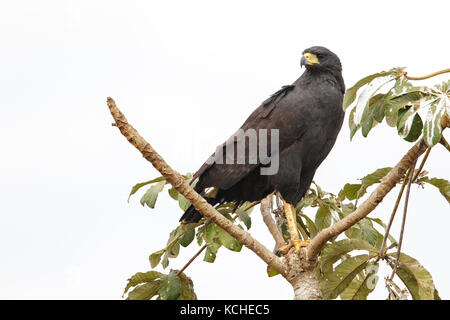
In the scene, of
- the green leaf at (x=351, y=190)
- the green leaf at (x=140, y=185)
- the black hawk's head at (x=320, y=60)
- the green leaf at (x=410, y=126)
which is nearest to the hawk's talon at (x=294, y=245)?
the green leaf at (x=351, y=190)

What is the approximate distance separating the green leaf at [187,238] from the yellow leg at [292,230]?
0.70m

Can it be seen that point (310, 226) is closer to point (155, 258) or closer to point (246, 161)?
point (246, 161)

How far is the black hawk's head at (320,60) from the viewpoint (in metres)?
5.51

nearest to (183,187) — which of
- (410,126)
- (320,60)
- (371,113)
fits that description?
(371,113)

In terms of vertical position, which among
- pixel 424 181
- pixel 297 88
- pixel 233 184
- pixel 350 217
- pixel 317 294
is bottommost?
pixel 317 294

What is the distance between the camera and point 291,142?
5.18m

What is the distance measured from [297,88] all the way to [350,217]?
6.04 feet

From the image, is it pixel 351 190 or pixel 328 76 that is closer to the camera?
pixel 351 190

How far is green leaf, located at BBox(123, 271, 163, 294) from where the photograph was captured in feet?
15.2

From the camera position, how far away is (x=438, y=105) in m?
3.22

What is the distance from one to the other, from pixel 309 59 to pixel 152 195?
78.8 inches

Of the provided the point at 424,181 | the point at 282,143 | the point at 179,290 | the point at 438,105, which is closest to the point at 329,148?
the point at 282,143

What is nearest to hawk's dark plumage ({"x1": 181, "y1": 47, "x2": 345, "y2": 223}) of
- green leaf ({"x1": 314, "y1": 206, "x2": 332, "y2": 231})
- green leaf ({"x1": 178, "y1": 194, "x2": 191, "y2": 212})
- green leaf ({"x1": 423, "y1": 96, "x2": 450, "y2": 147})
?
green leaf ({"x1": 314, "y1": 206, "x2": 332, "y2": 231})
